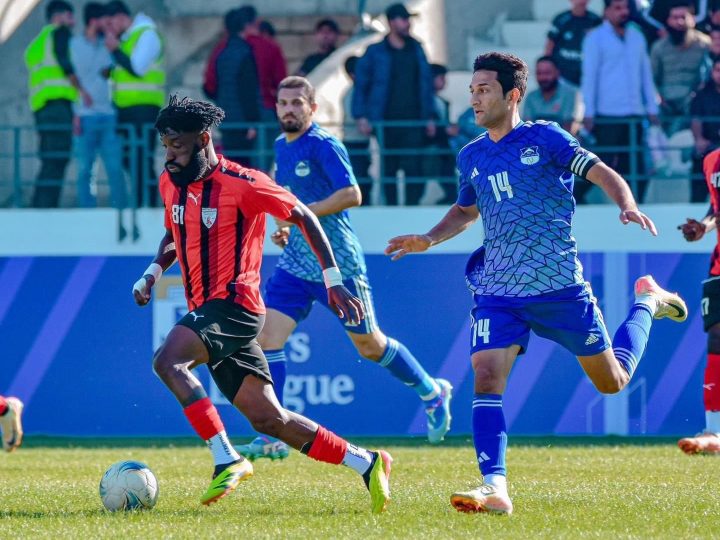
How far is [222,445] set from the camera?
7324 mm

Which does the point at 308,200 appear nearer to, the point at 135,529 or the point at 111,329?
the point at 111,329

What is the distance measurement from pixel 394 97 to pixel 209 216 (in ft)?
20.6

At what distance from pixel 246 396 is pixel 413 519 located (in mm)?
1043

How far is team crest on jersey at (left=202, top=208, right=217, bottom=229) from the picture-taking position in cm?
743

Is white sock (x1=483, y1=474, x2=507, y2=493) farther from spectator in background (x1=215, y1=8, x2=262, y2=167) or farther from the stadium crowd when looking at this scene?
spectator in background (x1=215, y1=8, x2=262, y2=167)

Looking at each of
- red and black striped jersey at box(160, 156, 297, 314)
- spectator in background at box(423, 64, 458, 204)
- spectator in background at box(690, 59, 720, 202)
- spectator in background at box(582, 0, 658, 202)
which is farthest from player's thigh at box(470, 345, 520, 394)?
spectator in background at box(582, 0, 658, 202)

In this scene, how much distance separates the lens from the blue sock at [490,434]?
7078mm

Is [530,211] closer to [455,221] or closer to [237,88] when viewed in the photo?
[455,221]

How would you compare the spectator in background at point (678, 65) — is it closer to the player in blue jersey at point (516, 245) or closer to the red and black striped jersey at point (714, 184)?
the red and black striped jersey at point (714, 184)

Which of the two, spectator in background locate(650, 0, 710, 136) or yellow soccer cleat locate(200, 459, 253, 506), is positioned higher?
spectator in background locate(650, 0, 710, 136)

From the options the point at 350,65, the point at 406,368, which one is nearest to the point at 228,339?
the point at 406,368

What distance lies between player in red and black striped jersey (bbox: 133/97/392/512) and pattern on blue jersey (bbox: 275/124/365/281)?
2.54 metres

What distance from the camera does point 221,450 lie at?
7309mm

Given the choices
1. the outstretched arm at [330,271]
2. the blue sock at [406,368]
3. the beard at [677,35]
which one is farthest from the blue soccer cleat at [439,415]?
the beard at [677,35]
